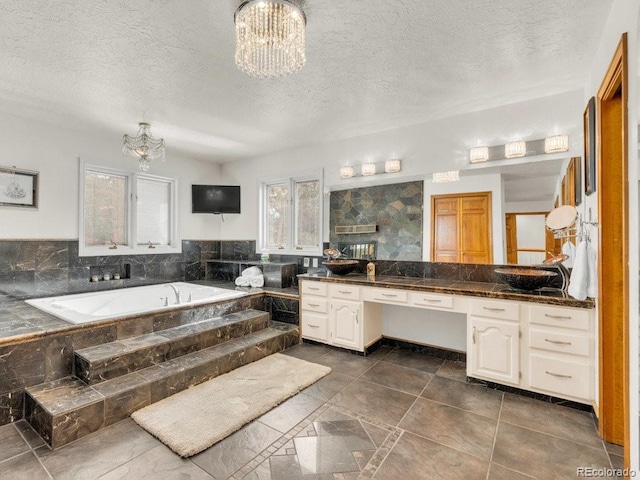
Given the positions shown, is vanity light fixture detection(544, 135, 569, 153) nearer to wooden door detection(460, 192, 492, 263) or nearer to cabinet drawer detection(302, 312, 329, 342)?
wooden door detection(460, 192, 492, 263)

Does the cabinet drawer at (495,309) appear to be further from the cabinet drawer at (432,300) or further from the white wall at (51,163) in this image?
the white wall at (51,163)

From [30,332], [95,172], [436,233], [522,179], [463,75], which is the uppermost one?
[463,75]

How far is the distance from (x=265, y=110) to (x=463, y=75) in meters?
1.82

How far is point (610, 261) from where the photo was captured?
1.87 m

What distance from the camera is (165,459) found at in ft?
5.91

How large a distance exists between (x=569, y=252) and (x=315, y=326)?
255 cm

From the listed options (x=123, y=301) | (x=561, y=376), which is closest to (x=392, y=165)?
(x=561, y=376)

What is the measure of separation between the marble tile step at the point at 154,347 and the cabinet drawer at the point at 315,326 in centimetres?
54

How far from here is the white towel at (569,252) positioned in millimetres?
2635

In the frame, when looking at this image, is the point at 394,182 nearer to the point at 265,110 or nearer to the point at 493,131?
the point at 493,131

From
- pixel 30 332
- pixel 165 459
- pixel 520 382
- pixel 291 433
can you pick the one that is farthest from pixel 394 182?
pixel 30 332

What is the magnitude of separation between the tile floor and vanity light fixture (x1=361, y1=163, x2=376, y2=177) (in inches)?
93.8

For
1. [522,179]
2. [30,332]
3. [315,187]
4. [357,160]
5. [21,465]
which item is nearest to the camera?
[21,465]

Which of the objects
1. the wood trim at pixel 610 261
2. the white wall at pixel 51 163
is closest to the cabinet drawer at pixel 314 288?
the wood trim at pixel 610 261
